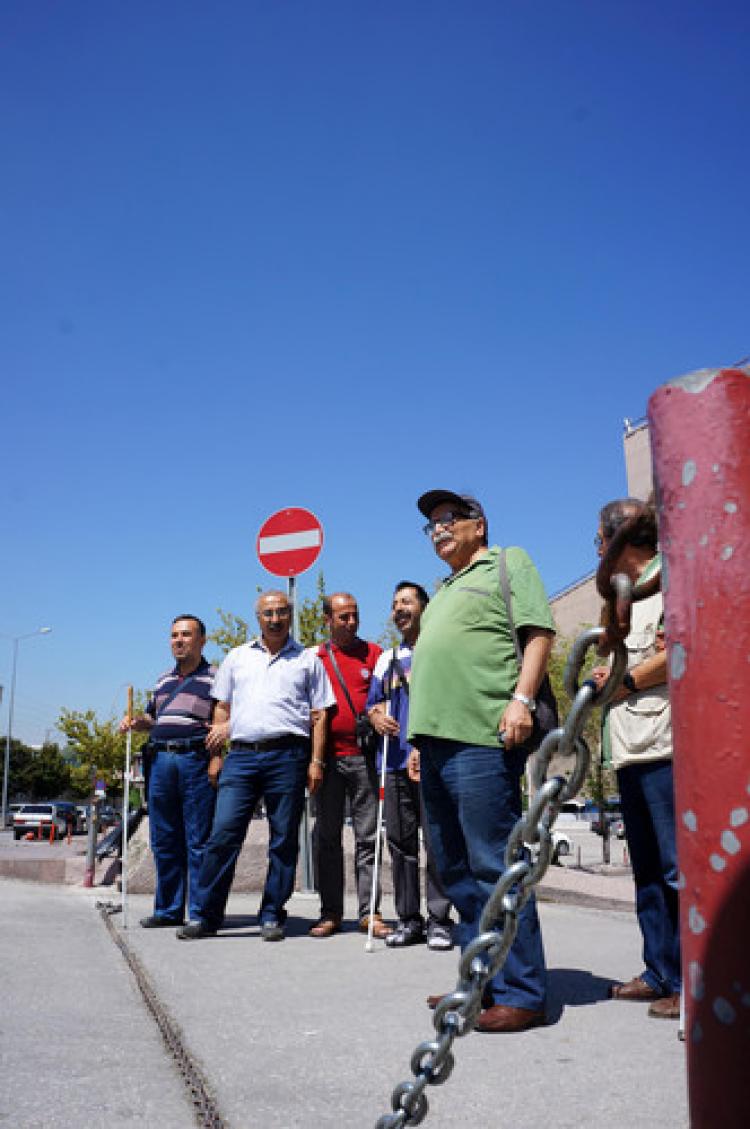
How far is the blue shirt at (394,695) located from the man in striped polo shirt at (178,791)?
1055 millimetres

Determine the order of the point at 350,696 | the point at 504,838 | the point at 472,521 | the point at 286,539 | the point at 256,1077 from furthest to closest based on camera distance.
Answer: the point at 286,539
the point at 350,696
the point at 472,521
the point at 504,838
the point at 256,1077

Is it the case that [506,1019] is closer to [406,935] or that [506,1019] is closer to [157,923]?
[406,935]

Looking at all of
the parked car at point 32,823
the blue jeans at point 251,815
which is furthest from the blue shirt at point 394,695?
the parked car at point 32,823

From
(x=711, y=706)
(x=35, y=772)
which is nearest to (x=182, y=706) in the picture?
(x=711, y=706)

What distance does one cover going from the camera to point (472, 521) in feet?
13.4

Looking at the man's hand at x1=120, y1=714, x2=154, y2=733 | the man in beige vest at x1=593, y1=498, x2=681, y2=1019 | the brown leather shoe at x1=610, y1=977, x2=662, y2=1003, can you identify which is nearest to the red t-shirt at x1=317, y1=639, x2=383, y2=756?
the man's hand at x1=120, y1=714, x2=154, y2=733

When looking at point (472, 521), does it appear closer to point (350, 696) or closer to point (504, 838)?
point (504, 838)

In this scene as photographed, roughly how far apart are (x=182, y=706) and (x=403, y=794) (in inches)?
58.0

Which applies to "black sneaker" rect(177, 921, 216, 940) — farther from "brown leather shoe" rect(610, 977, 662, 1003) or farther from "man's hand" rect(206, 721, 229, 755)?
"brown leather shoe" rect(610, 977, 662, 1003)

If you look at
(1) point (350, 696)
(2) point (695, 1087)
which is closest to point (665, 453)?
(2) point (695, 1087)

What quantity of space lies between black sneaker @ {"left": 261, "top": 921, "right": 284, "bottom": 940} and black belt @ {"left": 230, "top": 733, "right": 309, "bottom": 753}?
92 centimetres

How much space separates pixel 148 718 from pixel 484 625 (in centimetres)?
338

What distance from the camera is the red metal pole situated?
40.7 inches

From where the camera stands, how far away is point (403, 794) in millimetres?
5660
